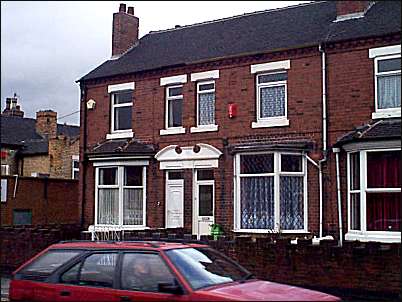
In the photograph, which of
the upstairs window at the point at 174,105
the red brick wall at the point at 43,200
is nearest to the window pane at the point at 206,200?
the upstairs window at the point at 174,105

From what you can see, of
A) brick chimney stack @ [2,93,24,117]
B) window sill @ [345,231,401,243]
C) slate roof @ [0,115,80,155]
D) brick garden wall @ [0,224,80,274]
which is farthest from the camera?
brick chimney stack @ [2,93,24,117]

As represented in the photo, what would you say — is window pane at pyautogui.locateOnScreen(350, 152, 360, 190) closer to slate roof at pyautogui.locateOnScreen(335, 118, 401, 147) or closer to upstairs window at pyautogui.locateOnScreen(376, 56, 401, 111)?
slate roof at pyautogui.locateOnScreen(335, 118, 401, 147)

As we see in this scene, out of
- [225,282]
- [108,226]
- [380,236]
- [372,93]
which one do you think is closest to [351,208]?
[380,236]

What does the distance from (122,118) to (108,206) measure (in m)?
3.40

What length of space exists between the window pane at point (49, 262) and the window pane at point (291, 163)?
11504mm

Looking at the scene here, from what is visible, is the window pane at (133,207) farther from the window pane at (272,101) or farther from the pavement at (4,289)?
the pavement at (4,289)

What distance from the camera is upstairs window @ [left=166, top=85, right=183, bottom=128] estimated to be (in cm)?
2245

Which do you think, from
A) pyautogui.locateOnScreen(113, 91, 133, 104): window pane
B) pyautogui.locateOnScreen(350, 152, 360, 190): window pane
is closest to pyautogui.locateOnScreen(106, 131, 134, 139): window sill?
pyautogui.locateOnScreen(113, 91, 133, 104): window pane

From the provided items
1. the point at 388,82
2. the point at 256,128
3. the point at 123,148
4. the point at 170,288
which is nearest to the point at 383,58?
the point at 388,82

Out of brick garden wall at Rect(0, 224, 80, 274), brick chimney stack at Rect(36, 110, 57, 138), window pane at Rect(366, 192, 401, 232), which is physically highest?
brick chimney stack at Rect(36, 110, 57, 138)

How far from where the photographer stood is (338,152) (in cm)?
Result: 1844

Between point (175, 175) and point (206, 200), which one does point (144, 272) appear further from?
point (175, 175)

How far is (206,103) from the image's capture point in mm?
21844

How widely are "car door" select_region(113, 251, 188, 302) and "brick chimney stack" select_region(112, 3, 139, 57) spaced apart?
18.8 metres
